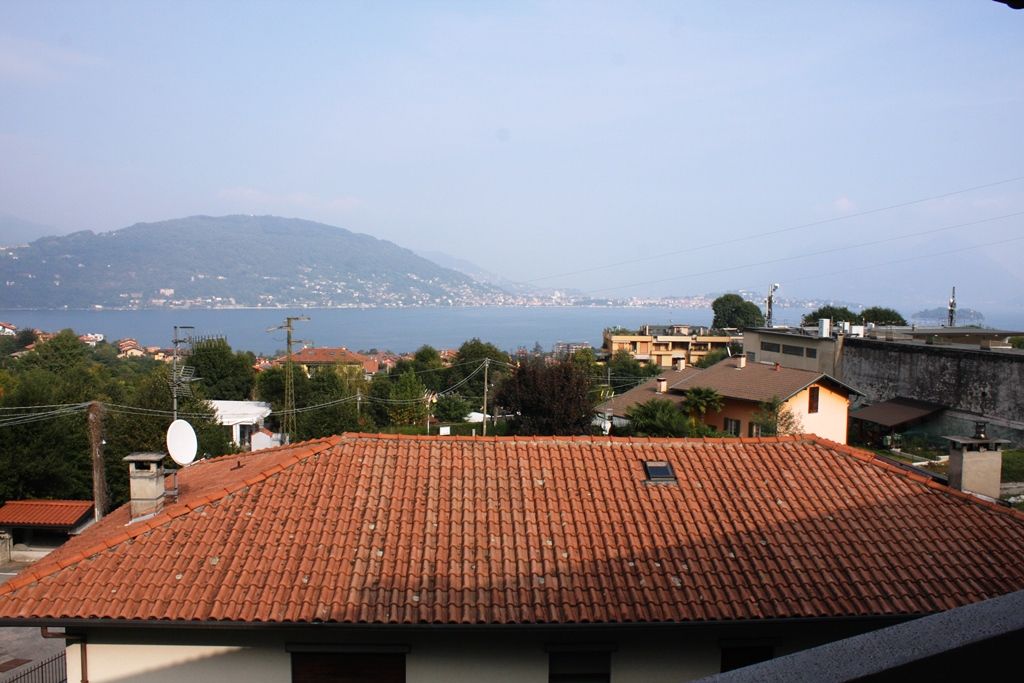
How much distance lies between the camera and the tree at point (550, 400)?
3198cm

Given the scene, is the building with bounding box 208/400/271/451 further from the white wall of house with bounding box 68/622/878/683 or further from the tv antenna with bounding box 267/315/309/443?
the white wall of house with bounding box 68/622/878/683

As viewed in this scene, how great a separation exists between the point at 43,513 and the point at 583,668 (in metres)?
23.2

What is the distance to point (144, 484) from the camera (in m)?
9.51

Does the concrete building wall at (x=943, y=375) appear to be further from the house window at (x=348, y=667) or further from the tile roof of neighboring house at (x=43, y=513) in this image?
the tile roof of neighboring house at (x=43, y=513)

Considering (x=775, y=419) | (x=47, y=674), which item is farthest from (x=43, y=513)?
(x=775, y=419)

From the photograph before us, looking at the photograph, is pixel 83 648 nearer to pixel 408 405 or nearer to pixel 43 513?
pixel 43 513

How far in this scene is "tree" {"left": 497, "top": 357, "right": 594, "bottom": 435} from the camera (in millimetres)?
31984

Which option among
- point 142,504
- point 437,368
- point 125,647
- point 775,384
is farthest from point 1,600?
point 437,368

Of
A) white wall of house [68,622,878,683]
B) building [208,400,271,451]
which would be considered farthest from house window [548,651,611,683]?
building [208,400,271,451]

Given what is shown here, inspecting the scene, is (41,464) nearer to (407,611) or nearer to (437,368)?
(407,611)

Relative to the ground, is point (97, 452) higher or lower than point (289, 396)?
higher

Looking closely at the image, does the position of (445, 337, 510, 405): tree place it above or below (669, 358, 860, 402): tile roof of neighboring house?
below

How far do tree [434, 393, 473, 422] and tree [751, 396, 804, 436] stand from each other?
76.5 feet

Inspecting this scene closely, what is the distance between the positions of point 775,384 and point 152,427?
24788 millimetres
